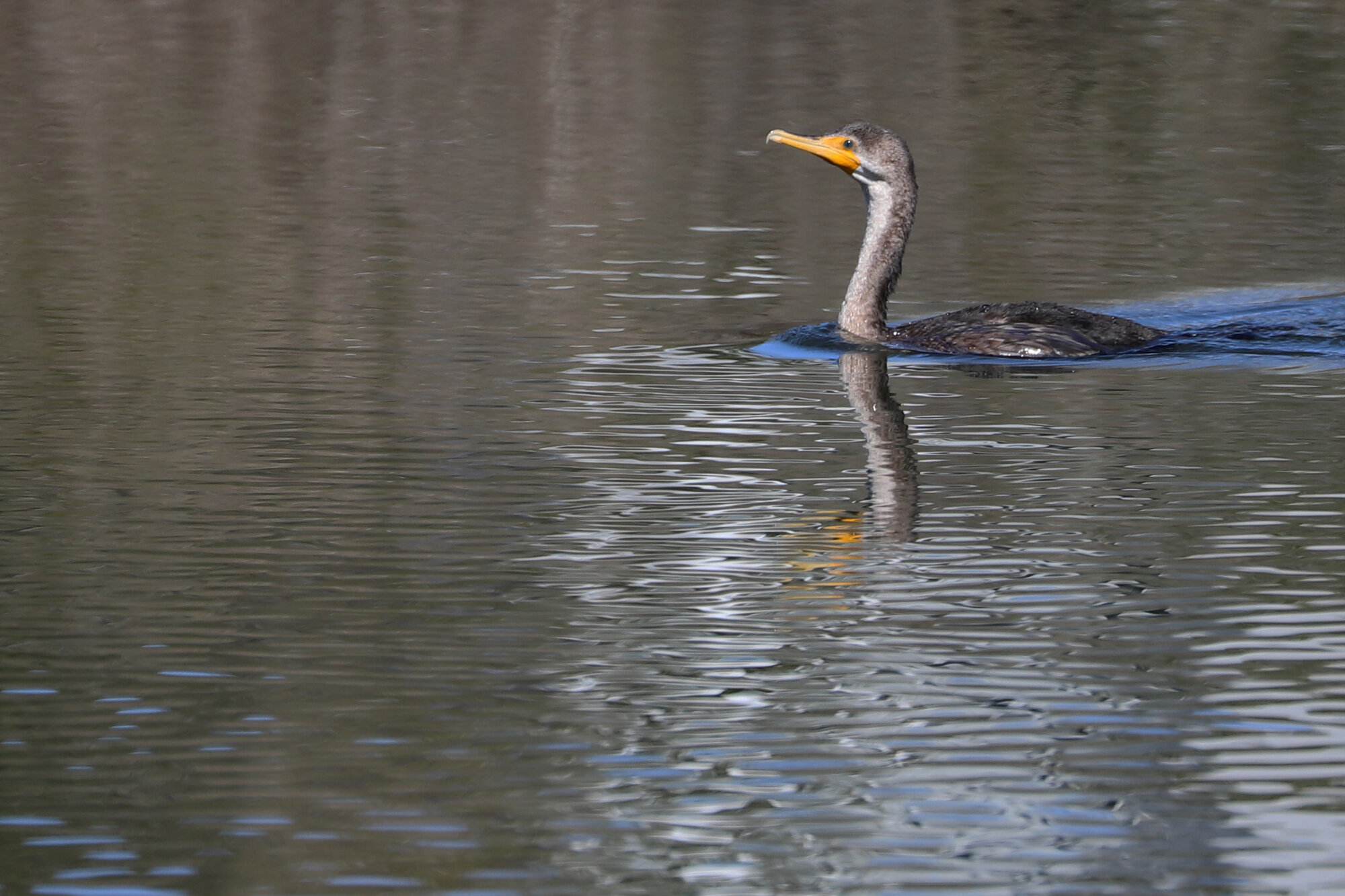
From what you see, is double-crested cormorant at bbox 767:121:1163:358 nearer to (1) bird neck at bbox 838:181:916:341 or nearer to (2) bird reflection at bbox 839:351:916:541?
(1) bird neck at bbox 838:181:916:341

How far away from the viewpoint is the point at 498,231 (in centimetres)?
1717

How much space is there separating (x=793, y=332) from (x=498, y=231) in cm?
465

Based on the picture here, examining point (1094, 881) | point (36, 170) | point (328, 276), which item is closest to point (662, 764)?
point (1094, 881)

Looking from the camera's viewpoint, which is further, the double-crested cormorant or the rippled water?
the double-crested cormorant

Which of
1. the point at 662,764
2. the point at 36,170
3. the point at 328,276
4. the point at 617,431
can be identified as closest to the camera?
the point at 662,764

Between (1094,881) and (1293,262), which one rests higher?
(1094,881)

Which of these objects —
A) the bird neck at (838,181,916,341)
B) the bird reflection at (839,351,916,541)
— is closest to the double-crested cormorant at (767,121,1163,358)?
the bird neck at (838,181,916,341)

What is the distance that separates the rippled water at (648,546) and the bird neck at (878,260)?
1.92 feet

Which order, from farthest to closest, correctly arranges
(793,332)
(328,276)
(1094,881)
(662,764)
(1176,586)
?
(328,276) < (793,332) < (1176,586) < (662,764) < (1094,881)

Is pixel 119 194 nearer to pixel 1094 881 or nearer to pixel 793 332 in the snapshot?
pixel 793 332

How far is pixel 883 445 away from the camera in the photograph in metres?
9.91

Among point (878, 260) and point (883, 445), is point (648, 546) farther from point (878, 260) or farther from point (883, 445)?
point (878, 260)

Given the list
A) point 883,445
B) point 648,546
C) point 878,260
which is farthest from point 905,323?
point 648,546

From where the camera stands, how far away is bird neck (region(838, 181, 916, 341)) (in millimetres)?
13344
